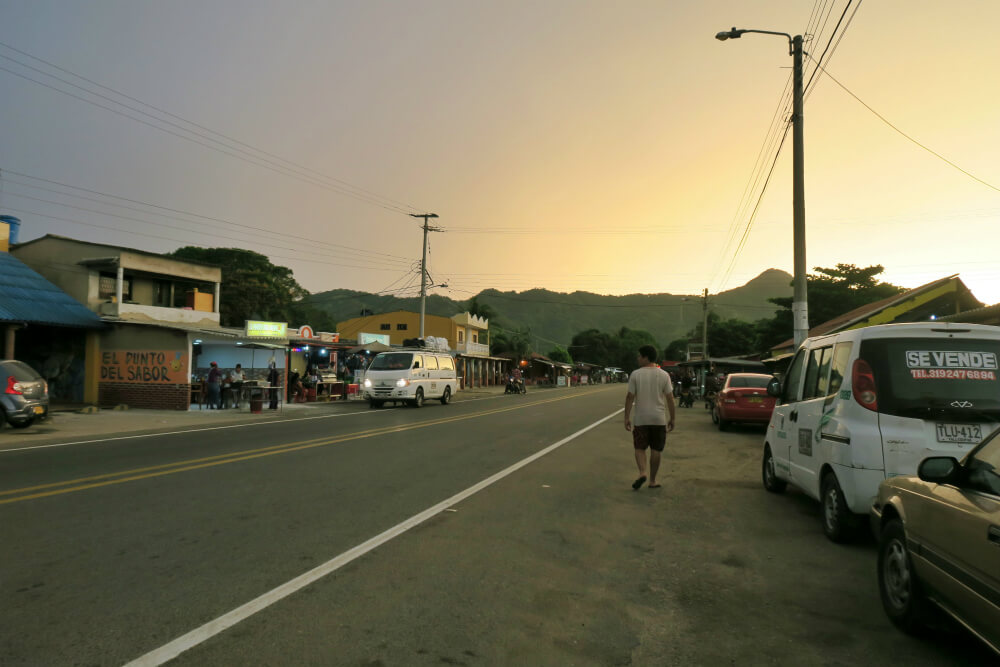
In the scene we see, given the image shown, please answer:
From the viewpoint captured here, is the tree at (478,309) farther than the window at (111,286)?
Yes

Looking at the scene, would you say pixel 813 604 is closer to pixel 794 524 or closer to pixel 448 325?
pixel 794 524

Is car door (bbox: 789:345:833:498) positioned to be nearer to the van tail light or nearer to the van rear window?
the van tail light

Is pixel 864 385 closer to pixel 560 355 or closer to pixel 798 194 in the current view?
pixel 798 194

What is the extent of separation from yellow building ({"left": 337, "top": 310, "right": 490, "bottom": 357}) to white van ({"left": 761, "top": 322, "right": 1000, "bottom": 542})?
55.1 meters

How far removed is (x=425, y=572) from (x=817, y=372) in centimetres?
469

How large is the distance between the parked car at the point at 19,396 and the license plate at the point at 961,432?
17.4 meters

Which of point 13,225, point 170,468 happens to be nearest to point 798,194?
point 170,468

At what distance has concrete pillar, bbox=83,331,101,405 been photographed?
966 inches

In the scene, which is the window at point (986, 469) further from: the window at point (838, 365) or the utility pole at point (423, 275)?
the utility pole at point (423, 275)

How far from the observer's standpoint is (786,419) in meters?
7.63

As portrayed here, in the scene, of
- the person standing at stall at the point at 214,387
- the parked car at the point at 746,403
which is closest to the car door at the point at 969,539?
the parked car at the point at 746,403

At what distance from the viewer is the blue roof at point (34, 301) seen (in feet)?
72.8

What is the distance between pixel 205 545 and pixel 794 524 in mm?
5738

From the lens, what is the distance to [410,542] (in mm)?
5594
